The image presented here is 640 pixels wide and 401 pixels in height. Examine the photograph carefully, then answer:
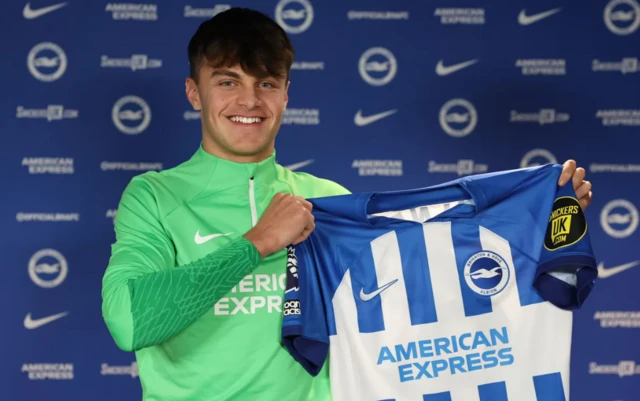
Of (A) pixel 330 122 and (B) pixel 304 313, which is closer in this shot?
(B) pixel 304 313

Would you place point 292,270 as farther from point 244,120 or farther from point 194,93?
point 194,93

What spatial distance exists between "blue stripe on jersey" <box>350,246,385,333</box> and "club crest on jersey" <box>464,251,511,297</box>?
23cm

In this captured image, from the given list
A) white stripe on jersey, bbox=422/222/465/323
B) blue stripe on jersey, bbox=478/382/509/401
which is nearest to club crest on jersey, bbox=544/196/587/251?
white stripe on jersey, bbox=422/222/465/323

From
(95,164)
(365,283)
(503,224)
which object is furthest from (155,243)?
(95,164)

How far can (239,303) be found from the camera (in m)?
1.96

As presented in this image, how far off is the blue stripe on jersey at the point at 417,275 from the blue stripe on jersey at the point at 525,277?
220 mm

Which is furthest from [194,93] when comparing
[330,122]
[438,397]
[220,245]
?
[330,122]

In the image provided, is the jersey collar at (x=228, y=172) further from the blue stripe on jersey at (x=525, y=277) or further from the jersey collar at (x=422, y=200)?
the blue stripe on jersey at (x=525, y=277)

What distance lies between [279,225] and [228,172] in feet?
1.00

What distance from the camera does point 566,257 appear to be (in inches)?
75.9

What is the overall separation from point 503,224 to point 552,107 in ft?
7.18

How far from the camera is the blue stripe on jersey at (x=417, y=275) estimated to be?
2.01m

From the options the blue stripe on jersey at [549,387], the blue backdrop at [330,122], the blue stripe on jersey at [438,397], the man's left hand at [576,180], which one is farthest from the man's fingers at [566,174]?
the blue backdrop at [330,122]

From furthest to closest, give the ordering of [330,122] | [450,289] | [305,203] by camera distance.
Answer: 1. [330,122]
2. [450,289]
3. [305,203]
